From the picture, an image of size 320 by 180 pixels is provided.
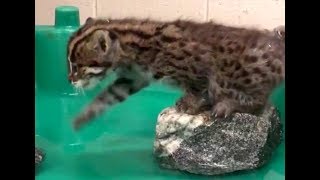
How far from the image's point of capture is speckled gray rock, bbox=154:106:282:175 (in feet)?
3.52

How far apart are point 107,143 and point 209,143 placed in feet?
1.00

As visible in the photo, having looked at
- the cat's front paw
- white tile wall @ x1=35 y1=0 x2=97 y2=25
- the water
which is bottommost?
the water

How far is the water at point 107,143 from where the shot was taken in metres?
1.10

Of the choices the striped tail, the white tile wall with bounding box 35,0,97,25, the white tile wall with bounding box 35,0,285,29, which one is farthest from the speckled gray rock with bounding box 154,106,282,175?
the white tile wall with bounding box 35,0,97,25

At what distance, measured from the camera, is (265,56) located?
1.10 m

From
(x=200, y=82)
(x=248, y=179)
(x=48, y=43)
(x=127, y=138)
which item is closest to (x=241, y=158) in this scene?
(x=248, y=179)

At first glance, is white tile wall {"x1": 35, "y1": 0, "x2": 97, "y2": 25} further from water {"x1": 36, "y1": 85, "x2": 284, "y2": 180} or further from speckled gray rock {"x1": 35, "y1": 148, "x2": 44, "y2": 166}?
speckled gray rock {"x1": 35, "y1": 148, "x2": 44, "y2": 166}

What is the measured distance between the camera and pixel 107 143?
1.28m

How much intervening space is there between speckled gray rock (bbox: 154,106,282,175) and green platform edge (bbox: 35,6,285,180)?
2cm

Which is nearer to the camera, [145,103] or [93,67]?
[93,67]

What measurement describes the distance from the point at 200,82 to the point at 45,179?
0.37 meters

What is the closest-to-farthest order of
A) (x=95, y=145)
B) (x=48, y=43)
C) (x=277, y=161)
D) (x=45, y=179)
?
(x=45, y=179) → (x=277, y=161) → (x=95, y=145) → (x=48, y=43)

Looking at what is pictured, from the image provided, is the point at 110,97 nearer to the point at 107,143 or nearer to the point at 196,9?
the point at 107,143

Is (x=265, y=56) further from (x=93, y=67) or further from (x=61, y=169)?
(x=61, y=169)
